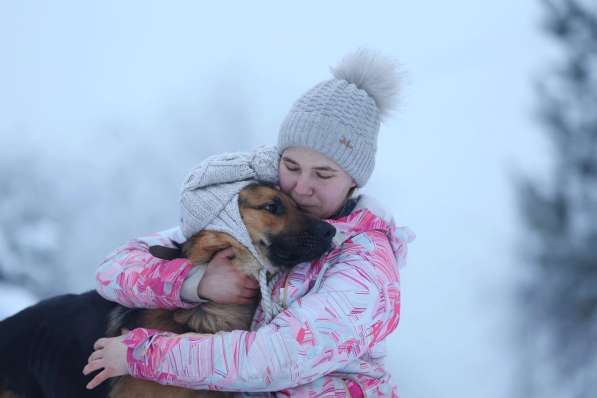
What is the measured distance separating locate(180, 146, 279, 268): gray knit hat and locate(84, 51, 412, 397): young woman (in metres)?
0.06

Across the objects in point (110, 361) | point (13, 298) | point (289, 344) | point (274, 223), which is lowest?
point (13, 298)

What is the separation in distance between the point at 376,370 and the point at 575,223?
2.99 meters

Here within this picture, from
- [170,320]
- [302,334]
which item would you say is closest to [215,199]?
[170,320]

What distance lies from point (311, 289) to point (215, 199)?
445 mm

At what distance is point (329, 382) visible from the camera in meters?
1.78

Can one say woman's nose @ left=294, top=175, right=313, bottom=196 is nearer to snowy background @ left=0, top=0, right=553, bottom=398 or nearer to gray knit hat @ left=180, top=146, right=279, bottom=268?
gray knit hat @ left=180, top=146, right=279, bottom=268

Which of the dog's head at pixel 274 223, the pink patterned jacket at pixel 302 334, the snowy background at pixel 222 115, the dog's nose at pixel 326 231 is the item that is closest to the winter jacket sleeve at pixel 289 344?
the pink patterned jacket at pixel 302 334

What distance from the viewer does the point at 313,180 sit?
6.75ft

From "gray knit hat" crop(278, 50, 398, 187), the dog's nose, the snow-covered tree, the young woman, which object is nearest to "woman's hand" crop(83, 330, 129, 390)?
the young woman

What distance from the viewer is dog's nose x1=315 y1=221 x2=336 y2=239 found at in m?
1.88

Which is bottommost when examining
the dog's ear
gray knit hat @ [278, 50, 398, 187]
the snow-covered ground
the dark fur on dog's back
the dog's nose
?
the snow-covered ground

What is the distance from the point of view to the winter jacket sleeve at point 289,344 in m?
1.62

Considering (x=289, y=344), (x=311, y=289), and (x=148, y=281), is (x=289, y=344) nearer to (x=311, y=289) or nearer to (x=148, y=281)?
(x=311, y=289)

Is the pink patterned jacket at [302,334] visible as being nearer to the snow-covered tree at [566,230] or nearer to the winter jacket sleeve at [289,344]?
the winter jacket sleeve at [289,344]
